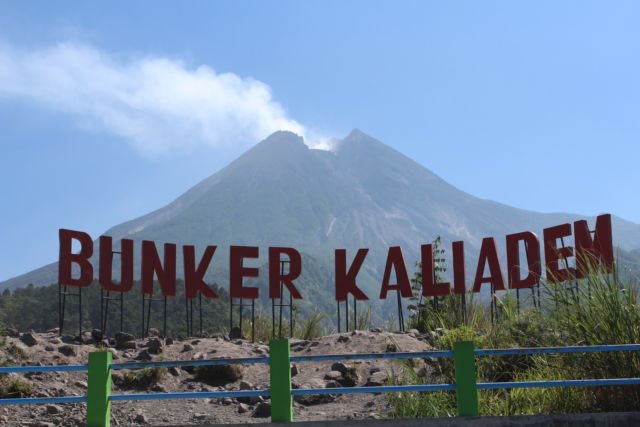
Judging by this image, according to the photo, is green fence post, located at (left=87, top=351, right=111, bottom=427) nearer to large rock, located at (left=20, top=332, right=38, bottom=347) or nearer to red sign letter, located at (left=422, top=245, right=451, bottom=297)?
large rock, located at (left=20, top=332, right=38, bottom=347)

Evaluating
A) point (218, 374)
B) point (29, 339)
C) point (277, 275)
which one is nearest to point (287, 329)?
point (277, 275)

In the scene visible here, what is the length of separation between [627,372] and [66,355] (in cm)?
1579

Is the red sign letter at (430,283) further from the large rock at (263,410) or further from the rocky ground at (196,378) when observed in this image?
the large rock at (263,410)

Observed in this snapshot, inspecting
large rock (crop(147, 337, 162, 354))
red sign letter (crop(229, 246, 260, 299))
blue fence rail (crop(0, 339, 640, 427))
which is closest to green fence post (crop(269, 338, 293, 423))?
blue fence rail (crop(0, 339, 640, 427))

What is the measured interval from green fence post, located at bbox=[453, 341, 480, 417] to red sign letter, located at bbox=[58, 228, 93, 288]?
20502 millimetres

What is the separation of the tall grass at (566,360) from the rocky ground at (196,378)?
68.0 inches

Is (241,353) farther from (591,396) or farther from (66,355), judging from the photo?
(591,396)

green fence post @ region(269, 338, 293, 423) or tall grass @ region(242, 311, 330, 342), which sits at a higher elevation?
tall grass @ region(242, 311, 330, 342)

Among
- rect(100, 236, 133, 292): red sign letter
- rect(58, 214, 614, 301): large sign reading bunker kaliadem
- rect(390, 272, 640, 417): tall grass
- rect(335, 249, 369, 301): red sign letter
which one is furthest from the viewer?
rect(335, 249, 369, 301): red sign letter

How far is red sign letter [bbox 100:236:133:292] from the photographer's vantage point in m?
29.6

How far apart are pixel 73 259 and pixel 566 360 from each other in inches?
827

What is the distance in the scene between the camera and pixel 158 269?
101ft

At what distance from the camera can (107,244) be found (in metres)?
30.2

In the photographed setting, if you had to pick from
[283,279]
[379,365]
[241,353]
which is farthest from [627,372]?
[283,279]
